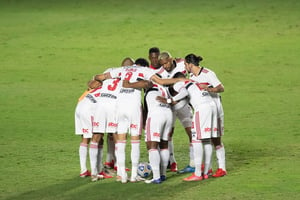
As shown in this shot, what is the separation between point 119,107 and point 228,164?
228cm

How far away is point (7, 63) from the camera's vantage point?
27078 millimetres

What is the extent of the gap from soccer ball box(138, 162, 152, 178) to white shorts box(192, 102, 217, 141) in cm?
86

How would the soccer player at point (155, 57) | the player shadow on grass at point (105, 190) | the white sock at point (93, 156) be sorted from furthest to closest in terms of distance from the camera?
the soccer player at point (155, 57)
the white sock at point (93, 156)
the player shadow on grass at point (105, 190)

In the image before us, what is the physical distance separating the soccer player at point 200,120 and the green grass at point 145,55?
0.30 m


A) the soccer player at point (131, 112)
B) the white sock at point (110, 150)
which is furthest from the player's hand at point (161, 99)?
the white sock at point (110, 150)

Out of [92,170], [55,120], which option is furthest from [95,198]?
[55,120]

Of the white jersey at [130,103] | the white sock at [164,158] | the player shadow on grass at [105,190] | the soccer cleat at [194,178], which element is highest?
the white jersey at [130,103]

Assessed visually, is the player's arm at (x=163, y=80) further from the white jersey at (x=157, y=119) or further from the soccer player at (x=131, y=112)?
the white jersey at (x=157, y=119)

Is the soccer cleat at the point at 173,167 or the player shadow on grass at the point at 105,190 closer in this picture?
the player shadow on grass at the point at 105,190

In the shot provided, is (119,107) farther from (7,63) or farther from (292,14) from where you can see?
(292,14)

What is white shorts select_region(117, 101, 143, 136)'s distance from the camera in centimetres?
1501

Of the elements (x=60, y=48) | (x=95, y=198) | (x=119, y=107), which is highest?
(x=60, y=48)

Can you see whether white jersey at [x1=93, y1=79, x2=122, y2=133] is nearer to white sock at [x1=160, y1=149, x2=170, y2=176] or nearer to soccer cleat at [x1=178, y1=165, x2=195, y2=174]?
white sock at [x1=160, y1=149, x2=170, y2=176]

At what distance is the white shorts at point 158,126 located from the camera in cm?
1483
